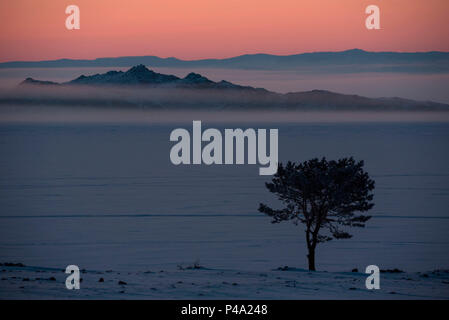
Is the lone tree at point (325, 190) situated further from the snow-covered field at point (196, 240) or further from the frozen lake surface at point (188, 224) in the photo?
the frozen lake surface at point (188, 224)

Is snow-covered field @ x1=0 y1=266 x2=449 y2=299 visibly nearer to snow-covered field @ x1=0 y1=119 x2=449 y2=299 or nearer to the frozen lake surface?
snow-covered field @ x1=0 y1=119 x2=449 y2=299

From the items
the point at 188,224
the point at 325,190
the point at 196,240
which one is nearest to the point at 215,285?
the point at 325,190

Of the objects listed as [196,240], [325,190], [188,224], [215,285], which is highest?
[325,190]

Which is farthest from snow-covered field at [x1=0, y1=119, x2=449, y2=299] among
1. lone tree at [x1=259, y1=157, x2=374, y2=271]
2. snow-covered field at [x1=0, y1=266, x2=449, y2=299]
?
lone tree at [x1=259, y1=157, x2=374, y2=271]

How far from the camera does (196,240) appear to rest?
42.4 m

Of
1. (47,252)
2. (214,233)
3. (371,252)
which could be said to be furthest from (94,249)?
(371,252)

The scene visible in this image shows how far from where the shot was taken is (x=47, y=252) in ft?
122

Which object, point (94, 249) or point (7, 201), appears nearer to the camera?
point (94, 249)

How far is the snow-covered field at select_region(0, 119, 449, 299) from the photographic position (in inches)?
779

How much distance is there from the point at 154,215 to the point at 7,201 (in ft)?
45.3

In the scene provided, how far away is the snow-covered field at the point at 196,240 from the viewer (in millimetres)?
19797

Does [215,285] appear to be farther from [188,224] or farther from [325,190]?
[188,224]

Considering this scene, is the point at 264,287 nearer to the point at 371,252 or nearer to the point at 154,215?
the point at 371,252
